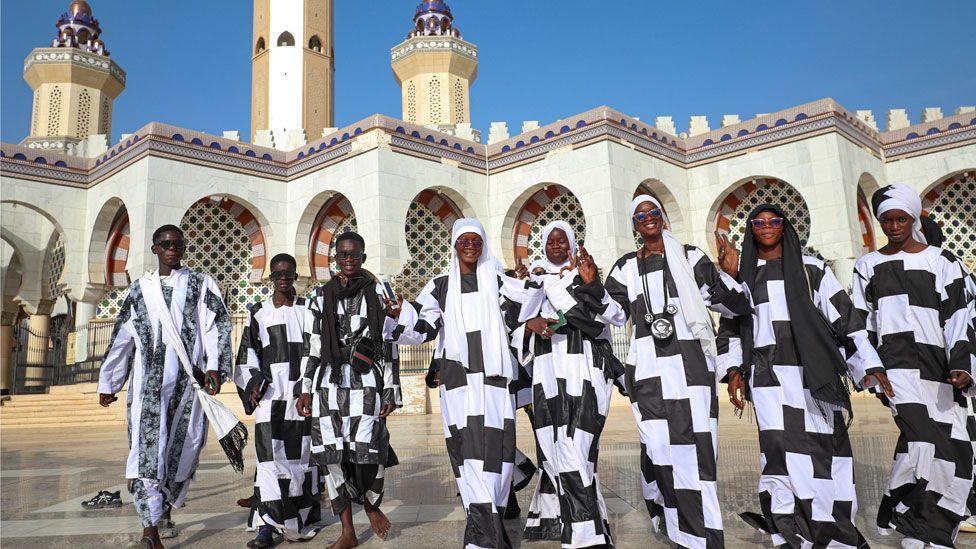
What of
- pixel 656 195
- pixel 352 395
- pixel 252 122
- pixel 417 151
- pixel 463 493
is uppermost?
pixel 252 122

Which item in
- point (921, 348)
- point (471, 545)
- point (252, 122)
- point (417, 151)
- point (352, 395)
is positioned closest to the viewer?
point (471, 545)

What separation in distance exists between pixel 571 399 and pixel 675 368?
1.56 feet

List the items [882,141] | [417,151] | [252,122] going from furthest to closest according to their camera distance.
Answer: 1. [252,122]
2. [882,141]
3. [417,151]

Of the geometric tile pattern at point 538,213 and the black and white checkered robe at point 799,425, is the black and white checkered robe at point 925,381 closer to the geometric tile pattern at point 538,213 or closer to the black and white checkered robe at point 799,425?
the black and white checkered robe at point 799,425

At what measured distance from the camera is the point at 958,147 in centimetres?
1254

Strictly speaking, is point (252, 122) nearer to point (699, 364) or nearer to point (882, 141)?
point (882, 141)

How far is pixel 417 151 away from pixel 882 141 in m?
8.67

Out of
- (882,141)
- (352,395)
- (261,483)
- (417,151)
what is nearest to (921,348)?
(352,395)

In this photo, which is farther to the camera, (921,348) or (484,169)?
(484,169)

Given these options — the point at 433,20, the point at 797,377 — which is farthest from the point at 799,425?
the point at 433,20

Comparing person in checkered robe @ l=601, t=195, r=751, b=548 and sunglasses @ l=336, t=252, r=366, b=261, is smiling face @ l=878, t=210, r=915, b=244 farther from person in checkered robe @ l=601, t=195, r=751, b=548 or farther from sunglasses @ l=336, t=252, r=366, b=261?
sunglasses @ l=336, t=252, r=366, b=261

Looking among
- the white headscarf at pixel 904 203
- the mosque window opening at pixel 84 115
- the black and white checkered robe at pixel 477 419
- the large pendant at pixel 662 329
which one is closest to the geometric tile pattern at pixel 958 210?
the white headscarf at pixel 904 203

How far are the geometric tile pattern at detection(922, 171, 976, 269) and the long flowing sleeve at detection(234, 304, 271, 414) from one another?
13247mm

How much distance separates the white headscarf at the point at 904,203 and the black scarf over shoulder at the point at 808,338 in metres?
0.57
